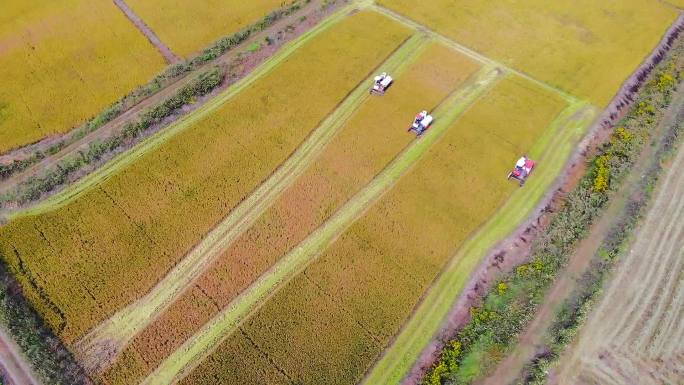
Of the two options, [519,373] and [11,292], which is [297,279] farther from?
[11,292]

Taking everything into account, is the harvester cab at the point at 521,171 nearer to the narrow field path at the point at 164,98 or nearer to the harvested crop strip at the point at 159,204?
the harvested crop strip at the point at 159,204

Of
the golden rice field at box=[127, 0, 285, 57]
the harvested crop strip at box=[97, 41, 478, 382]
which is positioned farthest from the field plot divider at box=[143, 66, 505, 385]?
the golden rice field at box=[127, 0, 285, 57]

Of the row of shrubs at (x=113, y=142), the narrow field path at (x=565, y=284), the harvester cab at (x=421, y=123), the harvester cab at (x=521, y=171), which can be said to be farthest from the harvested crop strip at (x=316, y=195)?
the narrow field path at (x=565, y=284)

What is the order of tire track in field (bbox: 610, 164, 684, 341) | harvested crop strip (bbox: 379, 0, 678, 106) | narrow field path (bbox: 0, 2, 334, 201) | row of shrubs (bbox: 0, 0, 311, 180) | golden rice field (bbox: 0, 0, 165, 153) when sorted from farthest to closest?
harvested crop strip (bbox: 379, 0, 678, 106) < golden rice field (bbox: 0, 0, 165, 153) < row of shrubs (bbox: 0, 0, 311, 180) < narrow field path (bbox: 0, 2, 334, 201) < tire track in field (bbox: 610, 164, 684, 341)

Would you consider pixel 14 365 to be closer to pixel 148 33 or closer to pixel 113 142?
pixel 113 142

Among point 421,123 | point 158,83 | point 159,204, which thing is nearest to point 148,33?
point 158,83

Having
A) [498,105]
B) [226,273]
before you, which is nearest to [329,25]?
[498,105]

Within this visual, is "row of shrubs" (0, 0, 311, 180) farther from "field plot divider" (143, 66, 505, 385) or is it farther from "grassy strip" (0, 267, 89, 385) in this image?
"field plot divider" (143, 66, 505, 385)
